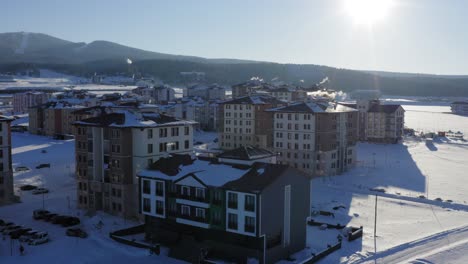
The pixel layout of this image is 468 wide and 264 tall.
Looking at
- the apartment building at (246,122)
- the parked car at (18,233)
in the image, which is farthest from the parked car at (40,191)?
the apartment building at (246,122)

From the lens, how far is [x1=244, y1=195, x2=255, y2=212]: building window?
73.8 feet

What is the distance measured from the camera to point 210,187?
2361 cm

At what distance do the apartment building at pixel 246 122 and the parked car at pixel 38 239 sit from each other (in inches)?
1227

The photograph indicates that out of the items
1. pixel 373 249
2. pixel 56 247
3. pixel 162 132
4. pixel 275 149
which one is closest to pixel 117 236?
pixel 56 247

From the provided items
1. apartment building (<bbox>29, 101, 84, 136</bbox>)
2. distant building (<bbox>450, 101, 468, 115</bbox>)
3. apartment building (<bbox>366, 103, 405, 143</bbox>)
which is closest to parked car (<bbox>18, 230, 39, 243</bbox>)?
apartment building (<bbox>29, 101, 84, 136</bbox>)

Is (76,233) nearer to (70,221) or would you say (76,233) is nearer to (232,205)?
(70,221)

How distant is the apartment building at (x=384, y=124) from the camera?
229 ft

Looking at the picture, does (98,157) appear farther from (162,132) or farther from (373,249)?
(373,249)

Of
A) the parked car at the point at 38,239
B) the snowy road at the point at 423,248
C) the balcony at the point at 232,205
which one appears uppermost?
the balcony at the point at 232,205

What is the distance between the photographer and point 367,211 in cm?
3262

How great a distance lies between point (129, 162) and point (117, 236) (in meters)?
5.21

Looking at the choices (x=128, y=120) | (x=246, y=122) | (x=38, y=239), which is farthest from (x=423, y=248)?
(x=246, y=122)

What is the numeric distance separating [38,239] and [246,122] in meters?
34.1

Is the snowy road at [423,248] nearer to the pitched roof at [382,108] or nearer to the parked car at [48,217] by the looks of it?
the parked car at [48,217]
